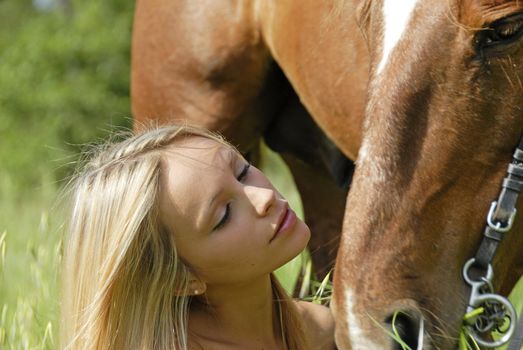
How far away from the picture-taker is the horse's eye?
226 cm

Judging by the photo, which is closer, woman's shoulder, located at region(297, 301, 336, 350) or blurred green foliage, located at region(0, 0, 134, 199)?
woman's shoulder, located at region(297, 301, 336, 350)

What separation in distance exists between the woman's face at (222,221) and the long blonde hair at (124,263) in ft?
0.11

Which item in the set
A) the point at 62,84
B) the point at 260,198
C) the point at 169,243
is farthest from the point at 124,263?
the point at 62,84

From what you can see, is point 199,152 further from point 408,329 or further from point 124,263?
point 408,329

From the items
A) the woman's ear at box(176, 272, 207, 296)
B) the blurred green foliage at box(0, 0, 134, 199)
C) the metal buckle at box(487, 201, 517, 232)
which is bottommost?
the blurred green foliage at box(0, 0, 134, 199)

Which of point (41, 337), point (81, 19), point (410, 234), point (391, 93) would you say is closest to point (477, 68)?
point (391, 93)

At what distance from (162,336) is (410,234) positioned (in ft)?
2.15

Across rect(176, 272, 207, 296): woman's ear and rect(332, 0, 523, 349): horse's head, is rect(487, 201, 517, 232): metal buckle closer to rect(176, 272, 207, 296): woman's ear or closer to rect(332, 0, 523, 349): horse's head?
rect(332, 0, 523, 349): horse's head

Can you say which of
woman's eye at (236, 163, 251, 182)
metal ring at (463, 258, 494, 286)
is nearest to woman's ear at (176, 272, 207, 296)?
woman's eye at (236, 163, 251, 182)

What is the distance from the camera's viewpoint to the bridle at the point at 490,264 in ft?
7.68

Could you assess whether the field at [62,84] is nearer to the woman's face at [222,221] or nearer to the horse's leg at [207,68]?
the horse's leg at [207,68]

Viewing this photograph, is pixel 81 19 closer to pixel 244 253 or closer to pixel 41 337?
pixel 41 337

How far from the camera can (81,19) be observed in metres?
14.2

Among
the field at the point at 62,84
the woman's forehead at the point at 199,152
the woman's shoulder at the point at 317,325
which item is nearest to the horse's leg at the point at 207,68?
the woman's shoulder at the point at 317,325
